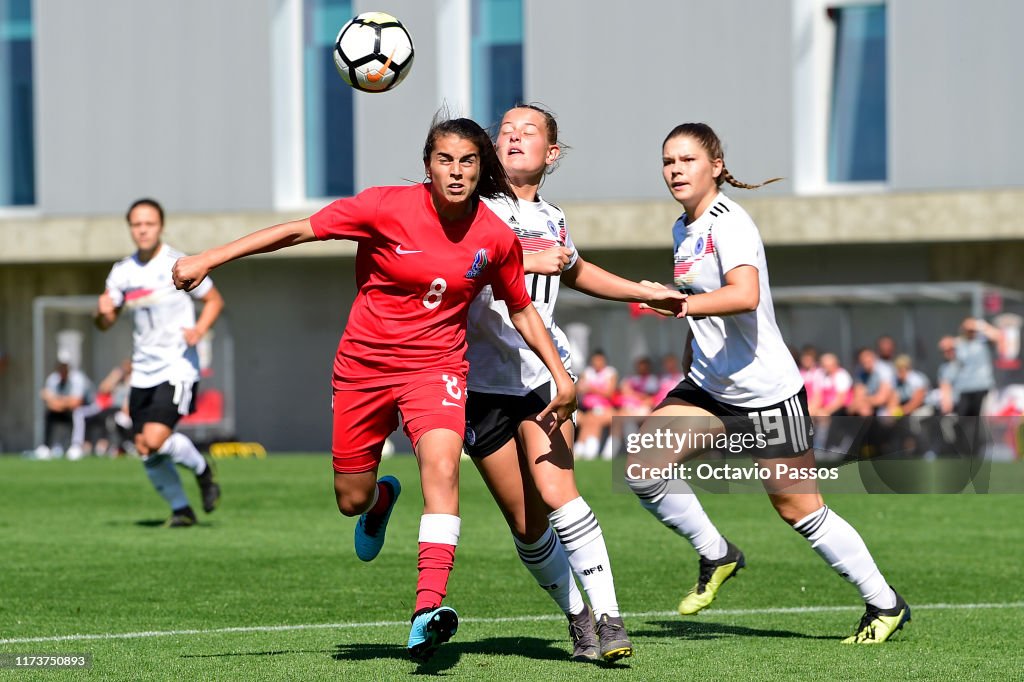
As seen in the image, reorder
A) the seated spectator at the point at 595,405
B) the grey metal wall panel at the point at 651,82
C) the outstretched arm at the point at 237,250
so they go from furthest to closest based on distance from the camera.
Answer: the grey metal wall panel at the point at 651,82 → the seated spectator at the point at 595,405 → the outstretched arm at the point at 237,250

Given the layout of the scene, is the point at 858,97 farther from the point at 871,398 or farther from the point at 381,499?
the point at 381,499

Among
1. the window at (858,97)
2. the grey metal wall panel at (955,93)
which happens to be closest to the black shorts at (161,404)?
the grey metal wall panel at (955,93)

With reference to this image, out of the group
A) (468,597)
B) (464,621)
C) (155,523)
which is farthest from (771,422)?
(155,523)

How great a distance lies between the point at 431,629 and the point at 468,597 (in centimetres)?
318

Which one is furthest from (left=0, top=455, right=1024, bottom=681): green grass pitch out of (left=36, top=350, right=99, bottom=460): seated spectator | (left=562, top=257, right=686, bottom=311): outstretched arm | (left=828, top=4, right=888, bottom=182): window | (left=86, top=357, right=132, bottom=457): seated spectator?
(left=828, top=4, right=888, bottom=182): window

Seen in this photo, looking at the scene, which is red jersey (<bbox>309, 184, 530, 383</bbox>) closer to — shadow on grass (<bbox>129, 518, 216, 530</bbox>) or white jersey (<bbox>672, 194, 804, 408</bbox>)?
white jersey (<bbox>672, 194, 804, 408</bbox>)

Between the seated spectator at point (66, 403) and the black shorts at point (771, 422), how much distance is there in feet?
74.5

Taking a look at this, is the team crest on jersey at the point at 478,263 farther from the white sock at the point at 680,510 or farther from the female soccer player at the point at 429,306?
the white sock at the point at 680,510

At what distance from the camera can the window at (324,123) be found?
104 feet

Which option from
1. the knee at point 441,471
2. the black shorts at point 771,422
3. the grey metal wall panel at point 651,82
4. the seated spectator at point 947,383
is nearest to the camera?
the knee at point 441,471

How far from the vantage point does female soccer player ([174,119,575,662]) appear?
244 inches

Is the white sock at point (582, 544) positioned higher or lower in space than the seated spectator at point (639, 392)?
higher

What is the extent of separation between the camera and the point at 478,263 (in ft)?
20.6

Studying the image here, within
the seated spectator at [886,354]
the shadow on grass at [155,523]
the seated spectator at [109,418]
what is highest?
the seated spectator at [886,354]
